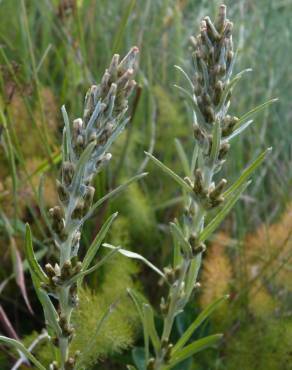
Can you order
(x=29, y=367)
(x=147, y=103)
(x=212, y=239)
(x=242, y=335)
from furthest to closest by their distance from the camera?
1. (x=147, y=103)
2. (x=212, y=239)
3. (x=242, y=335)
4. (x=29, y=367)

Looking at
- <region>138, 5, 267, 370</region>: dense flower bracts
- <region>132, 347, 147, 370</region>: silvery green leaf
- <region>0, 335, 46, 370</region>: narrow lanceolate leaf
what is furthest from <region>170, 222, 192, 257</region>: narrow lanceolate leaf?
<region>132, 347, 147, 370</region>: silvery green leaf

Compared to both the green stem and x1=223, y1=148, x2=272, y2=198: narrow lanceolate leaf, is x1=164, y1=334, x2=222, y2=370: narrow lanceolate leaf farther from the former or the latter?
x1=223, y1=148, x2=272, y2=198: narrow lanceolate leaf

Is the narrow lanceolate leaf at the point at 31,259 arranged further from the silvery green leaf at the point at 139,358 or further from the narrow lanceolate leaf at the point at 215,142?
the silvery green leaf at the point at 139,358

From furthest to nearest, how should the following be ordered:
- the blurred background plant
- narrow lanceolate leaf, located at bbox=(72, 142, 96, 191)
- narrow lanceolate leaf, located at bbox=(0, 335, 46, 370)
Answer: the blurred background plant < narrow lanceolate leaf, located at bbox=(0, 335, 46, 370) < narrow lanceolate leaf, located at bbox=(72, 142, 96, 191)

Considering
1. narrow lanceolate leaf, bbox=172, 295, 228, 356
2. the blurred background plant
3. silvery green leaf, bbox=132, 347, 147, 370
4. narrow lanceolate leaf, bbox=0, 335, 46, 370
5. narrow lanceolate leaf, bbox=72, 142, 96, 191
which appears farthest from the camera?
the blurred background plant

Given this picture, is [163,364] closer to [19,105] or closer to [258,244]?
[258,244]

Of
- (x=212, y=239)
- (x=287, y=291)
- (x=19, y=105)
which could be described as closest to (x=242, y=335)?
(x=287, y=291)

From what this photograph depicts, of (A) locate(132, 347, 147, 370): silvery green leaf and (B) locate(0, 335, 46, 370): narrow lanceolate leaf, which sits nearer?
(B) locate(0, 335, 46, 370): narrow lanceolate leaf
